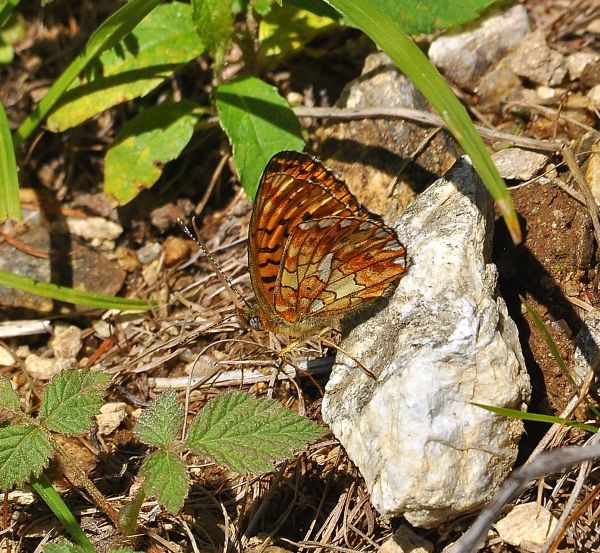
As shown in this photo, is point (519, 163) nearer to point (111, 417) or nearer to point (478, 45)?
point (478, 45)

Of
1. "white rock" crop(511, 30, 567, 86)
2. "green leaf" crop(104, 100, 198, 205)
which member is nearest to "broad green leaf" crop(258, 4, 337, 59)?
"green leaf" crop(104, 100, 198, 205)

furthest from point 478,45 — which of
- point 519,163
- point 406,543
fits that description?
point 406,543

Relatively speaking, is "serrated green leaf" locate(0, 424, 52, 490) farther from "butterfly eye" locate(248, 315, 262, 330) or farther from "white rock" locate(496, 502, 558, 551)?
"white rock" locate(496, 502, 558, 551)

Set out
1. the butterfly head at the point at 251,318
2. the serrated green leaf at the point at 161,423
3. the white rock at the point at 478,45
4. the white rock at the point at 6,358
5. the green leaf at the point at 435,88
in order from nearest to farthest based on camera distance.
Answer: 1. the green leaf at the point at 435,88
2. the serrated green leaf at the point at 161,423
3. the butterfly head at the point at 251,318
4. the white rock at the point at 6,358
5. the white rock at the point at 478,45

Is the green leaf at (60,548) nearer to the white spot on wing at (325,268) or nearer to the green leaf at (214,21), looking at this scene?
the white spot on wing at (325,268)

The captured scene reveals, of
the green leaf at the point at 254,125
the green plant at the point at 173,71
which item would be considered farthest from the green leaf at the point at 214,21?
the green leaf at the point at 254,125

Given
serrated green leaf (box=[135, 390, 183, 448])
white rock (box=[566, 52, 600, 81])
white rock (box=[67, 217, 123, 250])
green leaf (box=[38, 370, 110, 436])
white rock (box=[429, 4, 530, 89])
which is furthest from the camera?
Answer: white rock (box=[67, 217, 123, 250])
